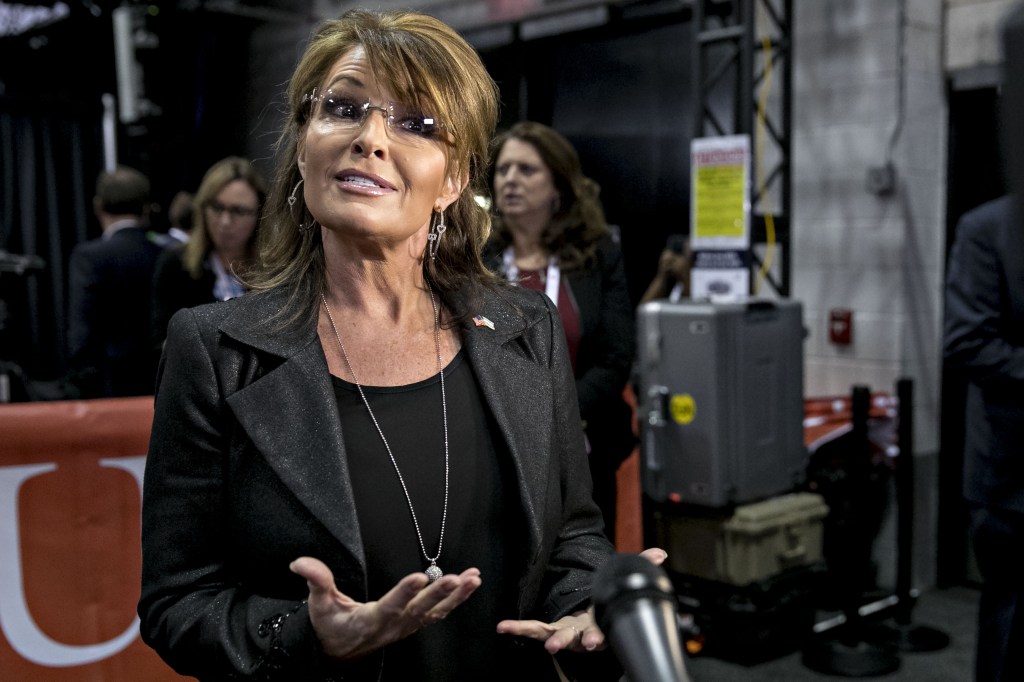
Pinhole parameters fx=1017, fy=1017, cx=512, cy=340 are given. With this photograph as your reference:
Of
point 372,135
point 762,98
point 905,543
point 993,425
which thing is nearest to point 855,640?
point 905,543

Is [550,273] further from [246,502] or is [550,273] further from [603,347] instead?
[246,502]

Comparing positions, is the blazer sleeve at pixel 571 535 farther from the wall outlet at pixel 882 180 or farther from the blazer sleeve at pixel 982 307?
the wall outlet at pixel 882 180

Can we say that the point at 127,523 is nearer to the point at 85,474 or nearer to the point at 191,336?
the point at 85,474

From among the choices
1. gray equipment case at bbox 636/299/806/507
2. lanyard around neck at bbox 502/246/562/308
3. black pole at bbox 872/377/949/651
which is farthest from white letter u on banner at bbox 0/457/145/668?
black pole at bbox 872/377/949/651

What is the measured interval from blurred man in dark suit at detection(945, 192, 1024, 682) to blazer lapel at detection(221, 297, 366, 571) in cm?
191

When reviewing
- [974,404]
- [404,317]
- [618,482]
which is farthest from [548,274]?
[404,317]

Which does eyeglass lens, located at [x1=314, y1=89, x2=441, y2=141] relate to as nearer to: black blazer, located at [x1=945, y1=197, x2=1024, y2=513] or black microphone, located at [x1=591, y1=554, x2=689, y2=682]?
black microphone, located at [x1=591, y1=554, x2=689, y2=682]

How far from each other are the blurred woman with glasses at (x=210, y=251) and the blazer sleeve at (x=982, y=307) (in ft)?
7.80

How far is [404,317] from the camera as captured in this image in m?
1.46

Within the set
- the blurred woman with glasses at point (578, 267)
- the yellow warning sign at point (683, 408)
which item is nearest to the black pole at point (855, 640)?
the yellow warning sign at point (683, 408)

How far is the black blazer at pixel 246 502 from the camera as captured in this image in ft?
4.04

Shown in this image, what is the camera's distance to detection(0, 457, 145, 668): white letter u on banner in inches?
102

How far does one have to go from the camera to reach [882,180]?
15.7ft

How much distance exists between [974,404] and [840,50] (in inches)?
104
